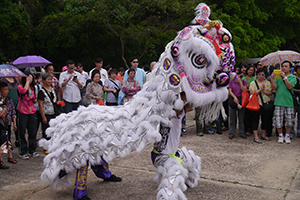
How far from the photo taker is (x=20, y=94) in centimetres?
522

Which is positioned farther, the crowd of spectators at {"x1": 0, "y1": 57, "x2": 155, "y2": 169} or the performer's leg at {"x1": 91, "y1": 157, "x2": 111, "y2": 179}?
the crowd of spectators at {"x1": 0, "y1": 57, "x2": 155, "y2": 169}

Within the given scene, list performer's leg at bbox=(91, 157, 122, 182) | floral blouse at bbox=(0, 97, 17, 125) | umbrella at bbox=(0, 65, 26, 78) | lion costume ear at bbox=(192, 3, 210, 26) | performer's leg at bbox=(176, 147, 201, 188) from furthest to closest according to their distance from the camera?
floral blouse at bbox=(0, 97, 17, 125) < umbrella at bbox=(0, 65, 26, 78) < performer's leg at bbox=(91, 157, 122, 182) < performer's leg at bbox=(176, 147, 201, 188) < lion costume ear at bbox=(192, 3, 210, 26)

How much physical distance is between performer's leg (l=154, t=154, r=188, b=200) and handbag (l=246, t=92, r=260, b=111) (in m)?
4.06

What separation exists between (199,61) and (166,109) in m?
0.63

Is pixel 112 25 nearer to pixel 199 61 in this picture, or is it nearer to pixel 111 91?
pixel 111 91

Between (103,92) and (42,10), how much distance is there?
1298cm

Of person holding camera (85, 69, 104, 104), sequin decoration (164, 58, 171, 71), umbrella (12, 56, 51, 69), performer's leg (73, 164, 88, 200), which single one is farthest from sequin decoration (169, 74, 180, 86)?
umbrella (12, 56, 51, 69)

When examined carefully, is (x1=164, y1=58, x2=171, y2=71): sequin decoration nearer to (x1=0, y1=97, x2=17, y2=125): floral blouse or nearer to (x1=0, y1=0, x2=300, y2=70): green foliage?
(x1=0, y1=97, x2=17, y2=125): floral blouse

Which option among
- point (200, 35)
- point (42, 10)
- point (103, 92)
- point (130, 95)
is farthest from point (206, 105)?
point (42, 10)

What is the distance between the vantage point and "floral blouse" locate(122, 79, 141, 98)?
6.31 meters

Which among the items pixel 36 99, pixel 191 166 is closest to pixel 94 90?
pixel 36 99

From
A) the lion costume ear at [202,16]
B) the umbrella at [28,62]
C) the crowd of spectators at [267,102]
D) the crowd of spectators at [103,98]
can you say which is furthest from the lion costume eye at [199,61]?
the umbrella at [28,62]

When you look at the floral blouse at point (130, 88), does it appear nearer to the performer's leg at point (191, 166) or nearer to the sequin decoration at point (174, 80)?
the performer's leg at point (191, 166)

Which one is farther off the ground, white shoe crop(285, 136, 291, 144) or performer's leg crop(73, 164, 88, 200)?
performer's leg crop(73, 164, 88, 200)
